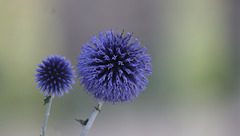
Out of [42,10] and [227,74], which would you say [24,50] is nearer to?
[42,10]

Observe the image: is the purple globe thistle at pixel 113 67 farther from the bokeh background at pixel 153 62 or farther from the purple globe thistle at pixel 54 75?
the bokeh background at pixel 153 62

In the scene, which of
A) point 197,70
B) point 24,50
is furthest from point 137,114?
point 24,50

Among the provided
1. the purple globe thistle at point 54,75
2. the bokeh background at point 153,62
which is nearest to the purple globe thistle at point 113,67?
the purple globe thistle at point 54,75

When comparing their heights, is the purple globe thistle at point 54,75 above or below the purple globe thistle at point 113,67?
below

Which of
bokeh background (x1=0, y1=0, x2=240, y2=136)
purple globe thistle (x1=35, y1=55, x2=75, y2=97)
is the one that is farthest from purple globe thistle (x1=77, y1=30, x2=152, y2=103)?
bokeh background (x1=0, y1=0, x2=240, y2=136)

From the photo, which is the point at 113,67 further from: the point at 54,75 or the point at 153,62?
the point at 153,62

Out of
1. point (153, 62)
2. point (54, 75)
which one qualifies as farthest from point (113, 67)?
point (153, 62)

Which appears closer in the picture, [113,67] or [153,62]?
[113,67]
